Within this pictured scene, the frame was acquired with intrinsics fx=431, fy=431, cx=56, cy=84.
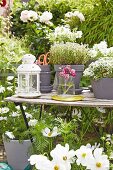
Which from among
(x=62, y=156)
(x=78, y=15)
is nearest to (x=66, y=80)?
(x=62, y=156)

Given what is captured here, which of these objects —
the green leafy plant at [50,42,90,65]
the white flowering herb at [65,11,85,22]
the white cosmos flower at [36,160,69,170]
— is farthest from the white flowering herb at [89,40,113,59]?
the white flowering herb at [65,11,85,22]

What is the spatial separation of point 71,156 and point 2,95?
2006mm

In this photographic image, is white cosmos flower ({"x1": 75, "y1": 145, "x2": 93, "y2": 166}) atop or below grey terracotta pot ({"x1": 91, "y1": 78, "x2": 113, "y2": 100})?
below

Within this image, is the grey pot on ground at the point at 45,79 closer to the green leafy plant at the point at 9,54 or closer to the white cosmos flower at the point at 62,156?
the white cosmos flower at the point at 62,156

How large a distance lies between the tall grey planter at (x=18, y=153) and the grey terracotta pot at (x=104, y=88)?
88cm

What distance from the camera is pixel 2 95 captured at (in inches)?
179

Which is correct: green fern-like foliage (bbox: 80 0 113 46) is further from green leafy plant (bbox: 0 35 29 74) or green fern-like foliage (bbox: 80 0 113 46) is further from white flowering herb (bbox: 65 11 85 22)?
green leafy plant (bbox: 0 35 29 74)

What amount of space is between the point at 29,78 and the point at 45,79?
16 cm

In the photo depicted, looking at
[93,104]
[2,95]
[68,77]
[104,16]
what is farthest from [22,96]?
[104,16]

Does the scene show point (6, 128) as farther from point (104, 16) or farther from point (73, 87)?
point (104, 16)

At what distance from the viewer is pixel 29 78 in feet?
10.7

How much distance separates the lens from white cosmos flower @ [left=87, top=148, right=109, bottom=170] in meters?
2.62

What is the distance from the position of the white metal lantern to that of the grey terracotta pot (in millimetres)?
445

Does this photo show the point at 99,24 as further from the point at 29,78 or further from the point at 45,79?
the point at 29,78
